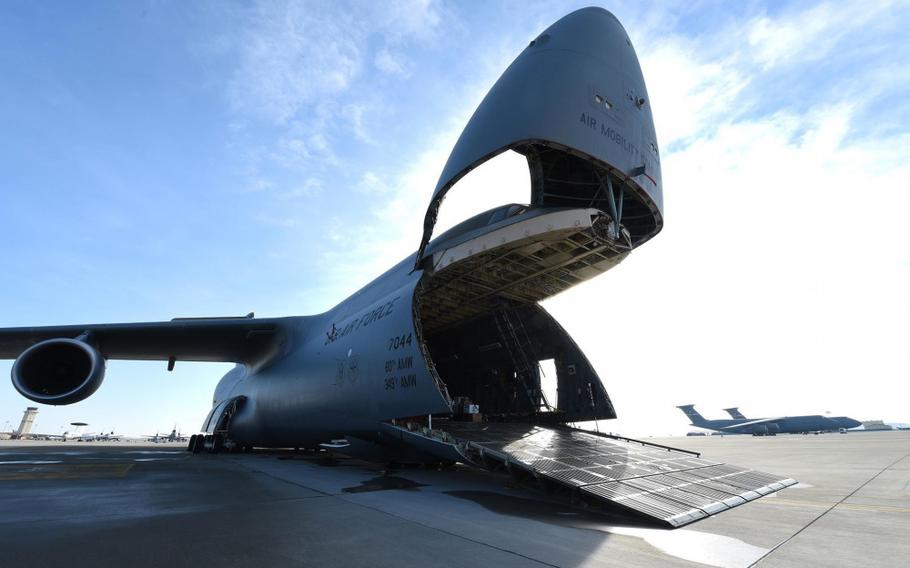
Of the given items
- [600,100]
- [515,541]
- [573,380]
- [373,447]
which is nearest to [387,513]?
[515,541]

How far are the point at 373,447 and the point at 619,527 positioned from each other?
23.3 feet

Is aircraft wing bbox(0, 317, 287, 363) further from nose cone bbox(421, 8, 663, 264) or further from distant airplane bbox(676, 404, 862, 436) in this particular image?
distant airplane bbox(676, 404, 862, 436)

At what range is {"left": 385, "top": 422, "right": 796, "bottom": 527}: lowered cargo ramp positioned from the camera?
5219 millimetres

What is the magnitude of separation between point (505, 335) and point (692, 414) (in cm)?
6447

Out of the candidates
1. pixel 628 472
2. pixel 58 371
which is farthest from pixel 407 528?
pixel 58 371

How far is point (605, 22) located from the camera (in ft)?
26.6

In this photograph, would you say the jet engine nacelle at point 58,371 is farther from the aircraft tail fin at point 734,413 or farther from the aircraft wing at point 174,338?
the aircraft tail fin at point 734,413

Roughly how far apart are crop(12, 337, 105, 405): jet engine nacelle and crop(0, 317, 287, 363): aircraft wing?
90 centimetres

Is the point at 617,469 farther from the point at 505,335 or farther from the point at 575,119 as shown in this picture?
the point at 505,335

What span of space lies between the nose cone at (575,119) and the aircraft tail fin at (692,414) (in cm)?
6805

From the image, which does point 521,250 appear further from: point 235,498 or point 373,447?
point 235,498

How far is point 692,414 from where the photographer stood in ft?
218

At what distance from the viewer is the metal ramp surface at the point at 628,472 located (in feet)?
17.0

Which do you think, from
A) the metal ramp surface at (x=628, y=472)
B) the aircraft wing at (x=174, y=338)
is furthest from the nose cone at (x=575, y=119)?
the aircraft wing at (x=174, y=338)
